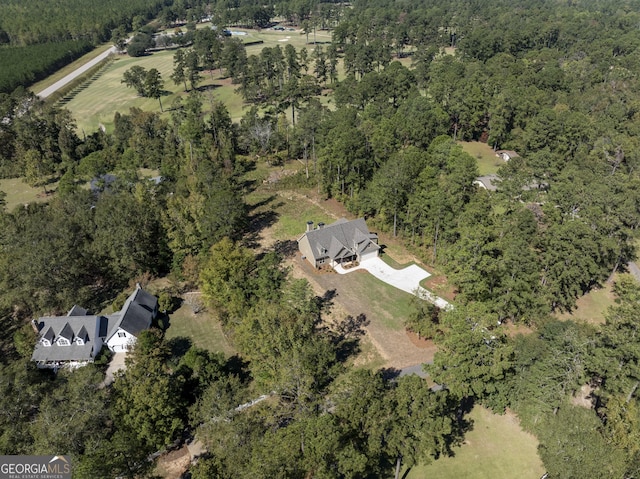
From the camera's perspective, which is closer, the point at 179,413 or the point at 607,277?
the point at 179,413

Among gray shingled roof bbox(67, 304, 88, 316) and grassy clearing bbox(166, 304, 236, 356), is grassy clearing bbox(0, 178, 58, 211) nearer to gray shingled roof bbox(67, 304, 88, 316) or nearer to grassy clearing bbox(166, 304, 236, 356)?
gray shingled roof bbox(67, 304, 88, 316)

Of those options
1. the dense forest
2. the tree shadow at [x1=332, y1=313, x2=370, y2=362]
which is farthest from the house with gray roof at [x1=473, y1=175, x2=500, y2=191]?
the tree shadow at [x1=332, y1=313, x2=370, y2=362]

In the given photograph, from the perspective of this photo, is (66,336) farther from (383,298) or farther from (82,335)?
(383,298)

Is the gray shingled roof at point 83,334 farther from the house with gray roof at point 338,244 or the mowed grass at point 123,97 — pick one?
the mowed grass at point 123,97

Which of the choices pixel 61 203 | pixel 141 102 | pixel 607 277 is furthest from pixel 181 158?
pixel 607 277

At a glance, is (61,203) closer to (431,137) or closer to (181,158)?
(181,158)

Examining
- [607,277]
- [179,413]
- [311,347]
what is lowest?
[607,277]
